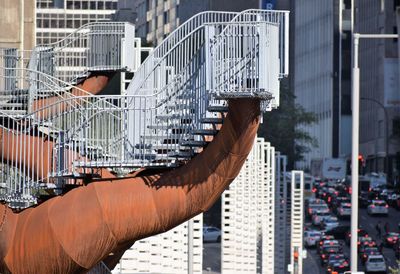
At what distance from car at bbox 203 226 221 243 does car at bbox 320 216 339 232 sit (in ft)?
59.5

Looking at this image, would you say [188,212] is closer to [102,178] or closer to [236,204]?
[102,178]

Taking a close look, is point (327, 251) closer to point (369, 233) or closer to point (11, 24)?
point (369, 233)

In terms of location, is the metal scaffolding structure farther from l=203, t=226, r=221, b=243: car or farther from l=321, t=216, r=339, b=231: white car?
l=321, t=216, r=339, b=231: white car

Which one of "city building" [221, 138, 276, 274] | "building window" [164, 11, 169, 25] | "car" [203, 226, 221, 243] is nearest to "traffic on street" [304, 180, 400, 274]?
"car" [203, 226, 221, 243]

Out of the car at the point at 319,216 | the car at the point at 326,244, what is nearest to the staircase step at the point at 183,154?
the car at the point at 326,244

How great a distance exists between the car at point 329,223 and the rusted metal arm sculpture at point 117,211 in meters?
96.4

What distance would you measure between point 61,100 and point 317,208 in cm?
11028

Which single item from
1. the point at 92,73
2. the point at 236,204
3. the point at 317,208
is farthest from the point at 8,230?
the point at 317,208

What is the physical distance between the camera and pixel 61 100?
4188cm

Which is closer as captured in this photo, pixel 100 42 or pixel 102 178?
pixel 102 178

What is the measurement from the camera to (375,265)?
113812mm

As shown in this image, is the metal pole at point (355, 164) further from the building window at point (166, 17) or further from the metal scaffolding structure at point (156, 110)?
the building window at point (166, 17)

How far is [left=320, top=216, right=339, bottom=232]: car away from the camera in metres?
138

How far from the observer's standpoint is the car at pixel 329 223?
5453 inches
